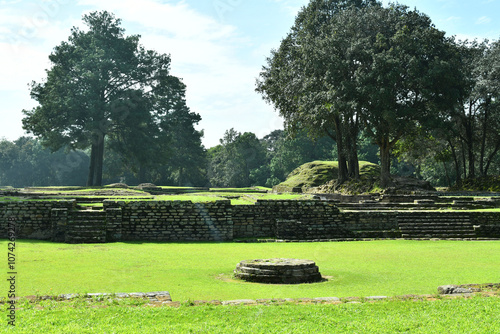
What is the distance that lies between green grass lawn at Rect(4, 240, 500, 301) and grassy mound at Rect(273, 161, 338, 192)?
1916 cm

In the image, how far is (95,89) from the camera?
36.8 meters

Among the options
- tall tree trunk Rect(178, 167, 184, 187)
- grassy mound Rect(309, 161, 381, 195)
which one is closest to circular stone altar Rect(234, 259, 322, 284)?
grassy mound Rect(309, 161, 381, 195)

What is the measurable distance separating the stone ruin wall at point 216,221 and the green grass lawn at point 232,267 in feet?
2.57

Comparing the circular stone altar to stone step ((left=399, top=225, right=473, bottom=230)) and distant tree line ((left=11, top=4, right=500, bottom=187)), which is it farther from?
distant tree line ((left=11, top=4, right=500, bottom=187))

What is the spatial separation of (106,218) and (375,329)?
9.57 metres

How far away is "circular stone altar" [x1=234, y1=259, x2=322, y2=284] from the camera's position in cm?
759

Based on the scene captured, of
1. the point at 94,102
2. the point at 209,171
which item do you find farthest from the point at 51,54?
the point at 209,171

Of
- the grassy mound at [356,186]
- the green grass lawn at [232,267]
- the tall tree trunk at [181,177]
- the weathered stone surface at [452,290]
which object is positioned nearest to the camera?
the weathered stone surface at [452,290]

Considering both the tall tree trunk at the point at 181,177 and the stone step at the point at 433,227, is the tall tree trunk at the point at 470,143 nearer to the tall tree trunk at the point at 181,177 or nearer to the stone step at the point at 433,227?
the stone step at the point at 433,227

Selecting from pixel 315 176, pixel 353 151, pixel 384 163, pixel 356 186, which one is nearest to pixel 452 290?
pixel 384 163

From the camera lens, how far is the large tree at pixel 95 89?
3528 cm

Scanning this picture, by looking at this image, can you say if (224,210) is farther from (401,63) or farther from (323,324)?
(401,63)

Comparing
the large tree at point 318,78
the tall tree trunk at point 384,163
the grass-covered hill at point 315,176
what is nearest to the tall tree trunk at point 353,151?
the large tree at point 318,78

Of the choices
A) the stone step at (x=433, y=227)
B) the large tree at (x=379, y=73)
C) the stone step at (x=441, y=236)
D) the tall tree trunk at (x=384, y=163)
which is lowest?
the stone step at (x=441, y=236)
